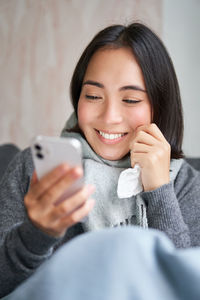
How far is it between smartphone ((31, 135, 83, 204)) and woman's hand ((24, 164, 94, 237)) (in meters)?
0.02

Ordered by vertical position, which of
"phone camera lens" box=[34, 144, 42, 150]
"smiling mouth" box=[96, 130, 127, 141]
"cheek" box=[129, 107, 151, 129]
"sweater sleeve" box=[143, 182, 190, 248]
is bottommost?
"sweater sleeve" box=[143, 182, 190, 248]

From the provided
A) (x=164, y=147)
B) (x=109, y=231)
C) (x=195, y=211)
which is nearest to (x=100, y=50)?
(x=164, y=147)

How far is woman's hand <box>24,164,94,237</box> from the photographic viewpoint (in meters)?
0.70

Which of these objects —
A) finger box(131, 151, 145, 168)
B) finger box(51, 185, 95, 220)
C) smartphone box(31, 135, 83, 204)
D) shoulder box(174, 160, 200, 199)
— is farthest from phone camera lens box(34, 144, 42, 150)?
shoulder box(174, 160, 200, 199)

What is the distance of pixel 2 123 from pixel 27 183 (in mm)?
1283

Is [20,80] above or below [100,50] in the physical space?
below

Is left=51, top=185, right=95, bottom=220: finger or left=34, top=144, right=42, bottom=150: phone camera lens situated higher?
left=34, top=144, right=42, bottom=150: phone camera lens

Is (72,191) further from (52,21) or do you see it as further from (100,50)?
(52,21)

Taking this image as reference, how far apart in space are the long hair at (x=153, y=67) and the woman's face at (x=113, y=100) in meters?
0.02

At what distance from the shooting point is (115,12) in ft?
6.97

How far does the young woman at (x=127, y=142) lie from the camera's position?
1065mm

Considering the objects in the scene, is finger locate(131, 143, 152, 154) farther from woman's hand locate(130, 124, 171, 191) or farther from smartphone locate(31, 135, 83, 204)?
smartphone locate(31, 135, 83, 204)

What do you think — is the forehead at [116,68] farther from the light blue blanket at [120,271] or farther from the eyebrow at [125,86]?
the light blue blanket at [120,271]

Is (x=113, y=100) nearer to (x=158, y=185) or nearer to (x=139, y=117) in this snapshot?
(x=139, y=117)
